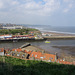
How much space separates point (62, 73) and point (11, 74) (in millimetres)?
1940

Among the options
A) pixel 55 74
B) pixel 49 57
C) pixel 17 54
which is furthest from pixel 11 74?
pixel 17 54

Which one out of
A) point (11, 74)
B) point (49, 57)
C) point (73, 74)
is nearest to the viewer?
point (11, 74)

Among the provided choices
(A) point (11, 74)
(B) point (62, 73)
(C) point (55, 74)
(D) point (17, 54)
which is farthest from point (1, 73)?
(D) point (17, 54)

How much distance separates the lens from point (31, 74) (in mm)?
3748

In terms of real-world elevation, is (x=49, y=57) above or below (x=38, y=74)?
below

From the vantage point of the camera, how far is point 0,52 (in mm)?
13430

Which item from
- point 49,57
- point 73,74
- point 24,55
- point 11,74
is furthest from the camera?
point 24,55

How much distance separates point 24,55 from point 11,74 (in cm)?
925

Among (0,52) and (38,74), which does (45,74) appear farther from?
(0,52)

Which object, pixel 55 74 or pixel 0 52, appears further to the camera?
pixel 0 52

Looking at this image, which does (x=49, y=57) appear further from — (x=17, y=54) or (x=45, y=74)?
(x=45, y=74)

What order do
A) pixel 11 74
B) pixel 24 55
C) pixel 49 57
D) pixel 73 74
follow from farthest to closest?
pixel 24 55 → pixel 49 57 → pixel 73 74 → pixel 11 74

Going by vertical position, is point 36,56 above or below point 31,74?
below

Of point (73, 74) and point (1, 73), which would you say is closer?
point (1, 73)
